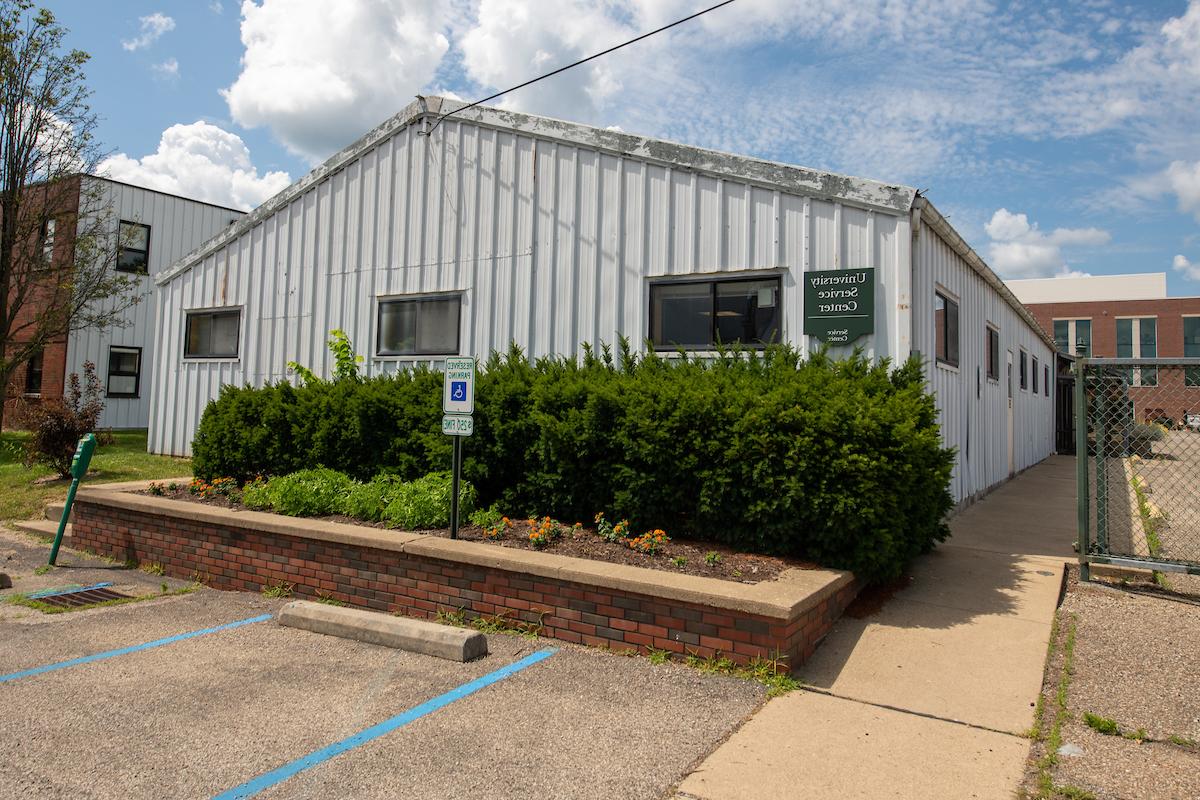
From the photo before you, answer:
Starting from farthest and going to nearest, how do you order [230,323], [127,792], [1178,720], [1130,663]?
[230,323]
[1130,663]
[1178,720]
[127,792]

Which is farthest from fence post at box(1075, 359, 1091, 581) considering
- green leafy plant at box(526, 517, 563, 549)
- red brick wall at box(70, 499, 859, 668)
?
green leafy plant at box(526, 517, 563, 549)

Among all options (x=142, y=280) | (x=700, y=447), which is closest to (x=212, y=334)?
(x=142, y=280)

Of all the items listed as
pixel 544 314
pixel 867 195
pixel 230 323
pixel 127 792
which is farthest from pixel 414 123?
pixel 127 792

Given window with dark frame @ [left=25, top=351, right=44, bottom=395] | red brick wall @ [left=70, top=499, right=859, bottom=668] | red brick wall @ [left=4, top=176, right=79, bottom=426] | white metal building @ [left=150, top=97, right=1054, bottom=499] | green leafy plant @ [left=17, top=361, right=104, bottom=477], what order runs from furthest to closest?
window with dark frame @ [left=25, top=351, right=44, bottom=395], red brick wall @ [left=4, top=176, right=79, bottom=426], green leafy plant @ [left=17, top=361, right=104, bottom=477], white metal building @ [left=150, top=97, right=1054, bottom=499], red brick wall @ [left=70, top=499, right=859, bottom=668]

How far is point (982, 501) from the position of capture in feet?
38.0

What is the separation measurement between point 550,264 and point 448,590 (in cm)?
530

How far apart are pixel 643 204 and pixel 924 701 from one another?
6.60 metres

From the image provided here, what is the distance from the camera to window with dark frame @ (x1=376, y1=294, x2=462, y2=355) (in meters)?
11.0

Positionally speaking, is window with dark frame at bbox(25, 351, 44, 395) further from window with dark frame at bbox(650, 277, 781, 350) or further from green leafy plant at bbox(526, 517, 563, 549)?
green leafy plant at bbox(526, 517, 563, 549)

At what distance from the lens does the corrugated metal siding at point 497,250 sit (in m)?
8.46

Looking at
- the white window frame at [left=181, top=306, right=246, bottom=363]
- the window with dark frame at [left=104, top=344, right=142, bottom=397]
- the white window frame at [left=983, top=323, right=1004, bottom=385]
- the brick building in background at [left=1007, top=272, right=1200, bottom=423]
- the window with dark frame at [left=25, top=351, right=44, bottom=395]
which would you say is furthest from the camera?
the brick building in background at [left=1007, top=272, right=1200, bottom=423]

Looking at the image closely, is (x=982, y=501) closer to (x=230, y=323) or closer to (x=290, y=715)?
(x=290, y=715)

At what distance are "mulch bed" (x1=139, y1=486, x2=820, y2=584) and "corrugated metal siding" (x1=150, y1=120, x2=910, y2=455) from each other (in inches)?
124

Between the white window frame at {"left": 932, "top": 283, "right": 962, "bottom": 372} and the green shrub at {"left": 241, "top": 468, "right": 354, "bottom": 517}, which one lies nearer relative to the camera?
the green shrub at {"left": 241, "top": 468, "right": 354, "bottom": 517}
